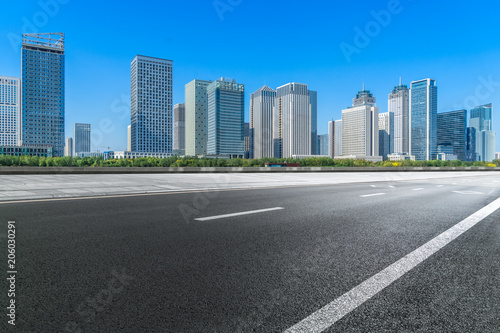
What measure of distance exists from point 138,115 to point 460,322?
535 ft

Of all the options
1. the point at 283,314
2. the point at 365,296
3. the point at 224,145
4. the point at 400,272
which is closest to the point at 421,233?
the point at 400,272

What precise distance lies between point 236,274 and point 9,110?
237m

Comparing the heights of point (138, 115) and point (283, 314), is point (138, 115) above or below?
above

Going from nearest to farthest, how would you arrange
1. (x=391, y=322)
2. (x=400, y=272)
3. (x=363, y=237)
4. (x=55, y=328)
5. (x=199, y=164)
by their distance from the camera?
(x=55, y=328) < (x=391, y=322) < (x=400, y=272) < (x=363, y=237) < (x=199, y=164)

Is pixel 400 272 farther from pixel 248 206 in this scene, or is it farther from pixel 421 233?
pixel 248 206

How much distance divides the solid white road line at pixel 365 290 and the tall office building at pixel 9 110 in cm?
21665

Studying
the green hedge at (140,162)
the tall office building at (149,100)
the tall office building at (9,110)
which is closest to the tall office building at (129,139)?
the tall office building at (149,100)

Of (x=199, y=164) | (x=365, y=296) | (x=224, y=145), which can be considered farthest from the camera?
(x=224, y=145)

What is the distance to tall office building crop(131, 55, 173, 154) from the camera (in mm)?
140750

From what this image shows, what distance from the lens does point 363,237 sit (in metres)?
4.75
